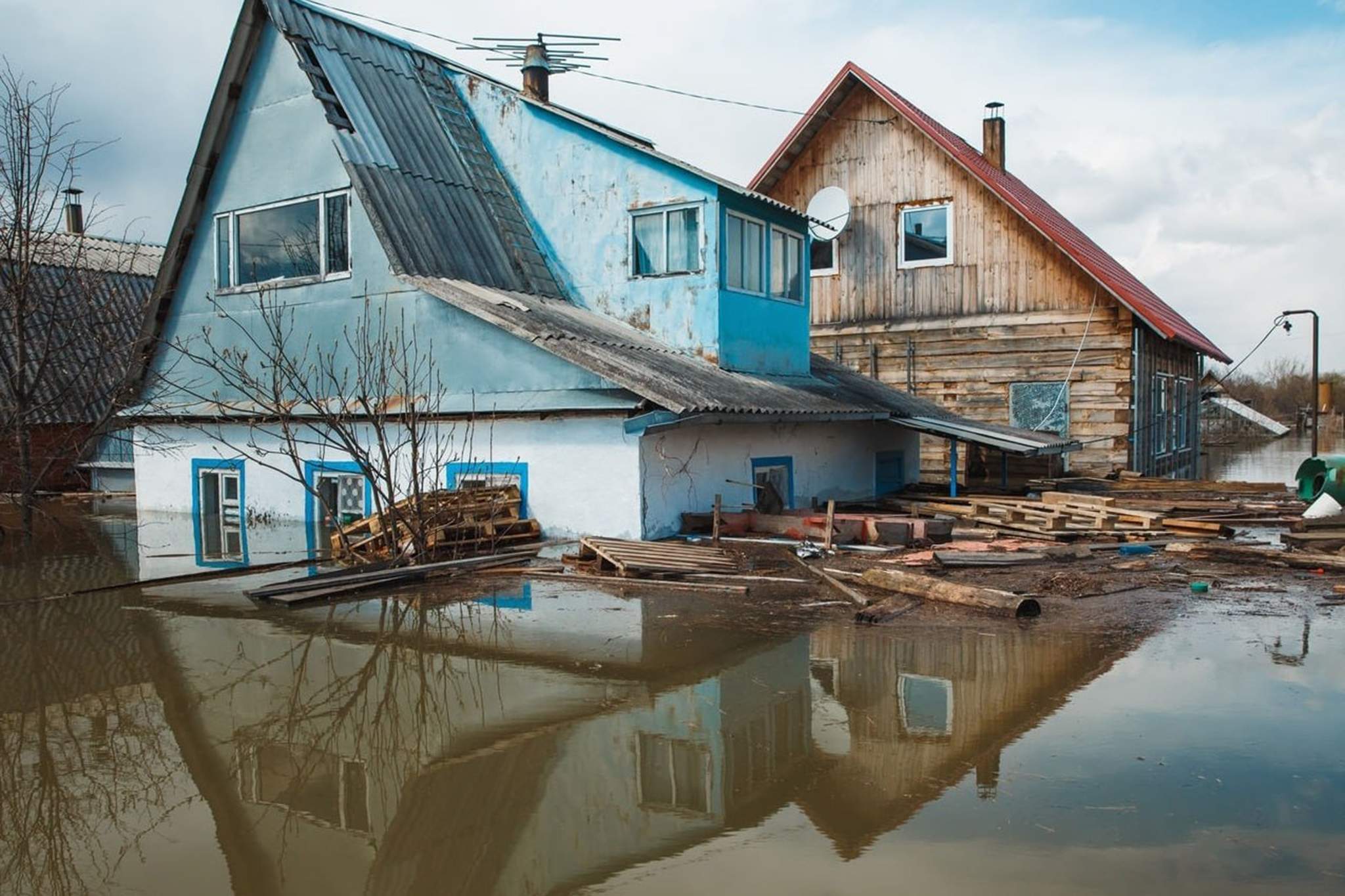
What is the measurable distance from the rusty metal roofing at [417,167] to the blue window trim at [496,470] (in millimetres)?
2717

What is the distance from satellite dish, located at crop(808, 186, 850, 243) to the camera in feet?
76.7

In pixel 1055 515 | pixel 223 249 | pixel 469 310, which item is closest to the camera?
pixel 469 310

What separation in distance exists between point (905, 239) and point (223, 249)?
547 inches

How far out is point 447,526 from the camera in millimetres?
12477

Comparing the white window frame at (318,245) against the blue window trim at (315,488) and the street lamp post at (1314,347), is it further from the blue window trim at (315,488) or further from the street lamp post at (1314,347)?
the street lamp post at (1314,347)

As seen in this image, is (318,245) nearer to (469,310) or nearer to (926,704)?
(469,310)

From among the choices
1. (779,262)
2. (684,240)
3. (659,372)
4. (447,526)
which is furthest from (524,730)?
(779,262)

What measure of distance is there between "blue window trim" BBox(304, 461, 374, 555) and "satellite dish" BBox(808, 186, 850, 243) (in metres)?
12.2

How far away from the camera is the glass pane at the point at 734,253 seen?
15625 mm

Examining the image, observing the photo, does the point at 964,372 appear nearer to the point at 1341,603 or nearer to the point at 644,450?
the point at 644,450

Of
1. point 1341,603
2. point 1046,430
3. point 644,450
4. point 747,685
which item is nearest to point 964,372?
point 1046,430

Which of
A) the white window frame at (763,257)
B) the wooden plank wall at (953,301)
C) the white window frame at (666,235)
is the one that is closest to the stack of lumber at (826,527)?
the white window frame at (763,257)

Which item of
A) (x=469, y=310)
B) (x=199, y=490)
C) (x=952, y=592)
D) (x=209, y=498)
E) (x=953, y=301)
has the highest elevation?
(x=953, y=301)

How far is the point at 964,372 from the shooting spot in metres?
22.8
